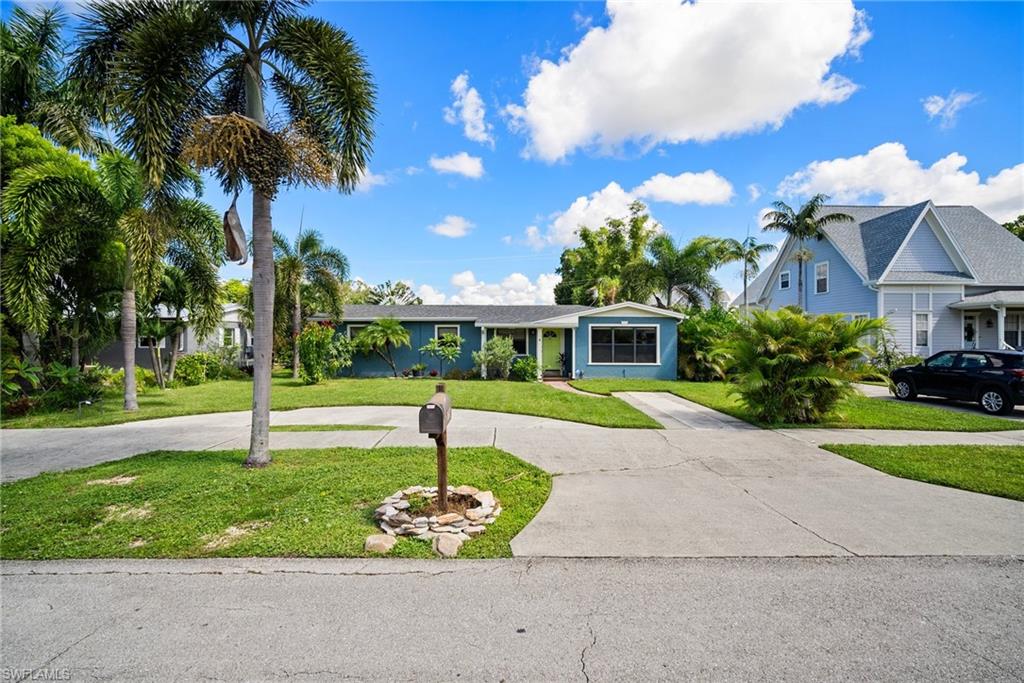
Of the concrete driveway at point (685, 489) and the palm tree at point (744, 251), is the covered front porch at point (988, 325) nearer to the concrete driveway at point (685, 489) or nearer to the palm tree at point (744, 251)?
the palm tree at point (744, 251)

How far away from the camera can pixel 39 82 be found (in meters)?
13.5

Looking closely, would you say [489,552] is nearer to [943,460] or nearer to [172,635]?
[172,635]

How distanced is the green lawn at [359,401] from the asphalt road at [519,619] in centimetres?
585

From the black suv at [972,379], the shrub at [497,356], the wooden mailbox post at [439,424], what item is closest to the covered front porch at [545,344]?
the shrub at [497,356]

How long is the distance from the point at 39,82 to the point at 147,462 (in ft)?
47.4

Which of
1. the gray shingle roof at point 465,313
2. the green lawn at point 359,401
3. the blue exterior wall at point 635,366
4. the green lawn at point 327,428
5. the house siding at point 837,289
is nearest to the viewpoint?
the green lawn at point 327,428

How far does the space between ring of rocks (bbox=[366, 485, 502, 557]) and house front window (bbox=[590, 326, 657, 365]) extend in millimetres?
14994

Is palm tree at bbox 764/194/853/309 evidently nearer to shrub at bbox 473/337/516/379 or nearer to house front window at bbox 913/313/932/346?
house front window at bbox 913/313/932/346

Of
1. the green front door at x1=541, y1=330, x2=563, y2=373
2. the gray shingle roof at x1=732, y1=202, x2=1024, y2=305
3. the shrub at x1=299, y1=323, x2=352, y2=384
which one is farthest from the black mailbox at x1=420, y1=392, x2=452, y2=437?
the gray shingle roof at x1=732, y1=202, x2=1024, y2=305

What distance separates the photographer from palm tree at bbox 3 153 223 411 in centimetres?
974

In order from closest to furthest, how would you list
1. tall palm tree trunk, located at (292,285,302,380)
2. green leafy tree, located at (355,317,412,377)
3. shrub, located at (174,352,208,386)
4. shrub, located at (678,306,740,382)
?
shrub, located at (174,352,208,386)
shrub, located at (678,306,740,382)
green leafy tree, located at (355,317,412,377)
tall palm tree trunk, located at (292,285,302,380)

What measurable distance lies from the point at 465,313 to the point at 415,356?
3.09 metres

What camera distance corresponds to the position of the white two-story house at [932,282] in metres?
18.7

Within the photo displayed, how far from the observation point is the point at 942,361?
1234 cm
